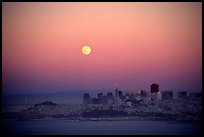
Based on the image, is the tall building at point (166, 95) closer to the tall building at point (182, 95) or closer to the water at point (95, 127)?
the tall building at point (182, 95)

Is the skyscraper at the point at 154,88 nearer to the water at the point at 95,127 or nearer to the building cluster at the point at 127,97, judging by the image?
the building cluster at the point at 127,97

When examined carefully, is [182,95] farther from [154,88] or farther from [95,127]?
[95,127]

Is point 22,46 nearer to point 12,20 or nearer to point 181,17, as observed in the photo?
point 12,20

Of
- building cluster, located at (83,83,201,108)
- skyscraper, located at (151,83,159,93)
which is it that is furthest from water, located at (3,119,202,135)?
skyscraper, located at (151,83,159,93)

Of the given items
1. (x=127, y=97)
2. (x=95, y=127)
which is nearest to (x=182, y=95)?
(x=127, y=97)

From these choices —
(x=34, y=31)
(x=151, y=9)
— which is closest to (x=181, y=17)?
(x=151, y=9)

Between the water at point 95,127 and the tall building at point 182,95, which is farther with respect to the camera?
the tall building at point 182,95

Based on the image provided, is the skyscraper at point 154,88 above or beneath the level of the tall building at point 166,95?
above

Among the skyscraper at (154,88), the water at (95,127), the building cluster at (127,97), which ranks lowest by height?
the water at (95,127)

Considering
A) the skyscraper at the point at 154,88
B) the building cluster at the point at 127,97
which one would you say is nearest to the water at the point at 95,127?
the building cluster at the point at 127,97

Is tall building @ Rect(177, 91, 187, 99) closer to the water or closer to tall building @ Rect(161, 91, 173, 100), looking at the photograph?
tall building @ Rect(161, 91, 173, 100)
